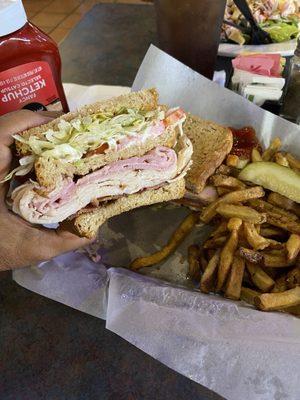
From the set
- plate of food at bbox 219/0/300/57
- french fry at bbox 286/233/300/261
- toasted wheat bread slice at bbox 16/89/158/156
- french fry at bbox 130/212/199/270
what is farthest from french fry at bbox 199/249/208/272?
plate of food at bbox 219/0/300/57

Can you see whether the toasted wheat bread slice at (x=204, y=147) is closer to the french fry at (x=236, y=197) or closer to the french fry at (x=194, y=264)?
the french fry at (x=236, y=197)

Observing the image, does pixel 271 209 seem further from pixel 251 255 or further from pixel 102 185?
pixel 102 185

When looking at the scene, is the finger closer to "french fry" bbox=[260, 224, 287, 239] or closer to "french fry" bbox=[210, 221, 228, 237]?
"french fry" bbox=[210, 221, 228, 237]

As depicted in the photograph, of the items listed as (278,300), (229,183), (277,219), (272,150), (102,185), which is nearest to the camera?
(278,300)

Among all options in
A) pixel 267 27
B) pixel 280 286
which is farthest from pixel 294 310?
pixel 267 27

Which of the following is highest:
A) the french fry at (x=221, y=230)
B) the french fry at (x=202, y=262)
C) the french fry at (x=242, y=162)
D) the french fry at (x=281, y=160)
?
the french fry at (x=281, y=160)

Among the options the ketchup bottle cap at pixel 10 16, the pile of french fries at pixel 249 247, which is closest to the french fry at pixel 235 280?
the pile of french fries at pixel 249 247
